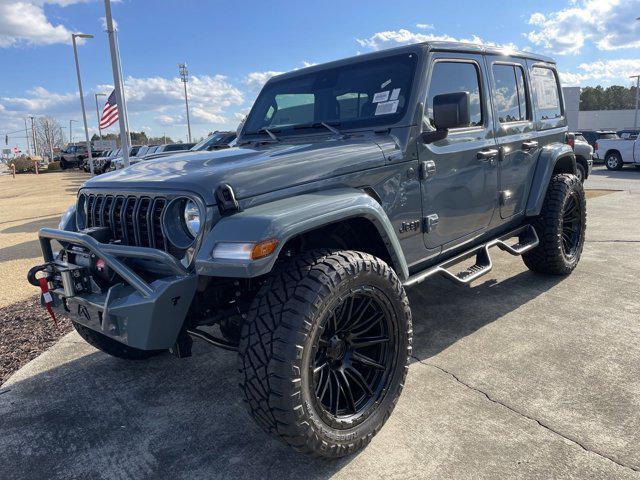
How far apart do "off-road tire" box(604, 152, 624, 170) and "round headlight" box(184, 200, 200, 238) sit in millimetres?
19554

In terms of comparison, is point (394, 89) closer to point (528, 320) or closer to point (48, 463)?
point (528, 320)

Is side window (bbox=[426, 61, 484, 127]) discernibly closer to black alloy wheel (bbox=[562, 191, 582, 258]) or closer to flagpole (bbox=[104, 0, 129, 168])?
black alloy wheel (bbox=[562, 191, 582, 258])

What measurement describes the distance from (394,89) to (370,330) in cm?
160

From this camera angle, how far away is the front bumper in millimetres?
2164

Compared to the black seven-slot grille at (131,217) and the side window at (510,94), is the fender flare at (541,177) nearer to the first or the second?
the side window at (510,94)

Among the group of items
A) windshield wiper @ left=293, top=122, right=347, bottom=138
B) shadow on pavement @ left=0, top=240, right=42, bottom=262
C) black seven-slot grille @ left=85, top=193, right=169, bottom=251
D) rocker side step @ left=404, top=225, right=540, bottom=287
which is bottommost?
shadow on pavement @ left=0, top=240, right=42, bottom=262

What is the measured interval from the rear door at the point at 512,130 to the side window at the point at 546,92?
8.2 inches

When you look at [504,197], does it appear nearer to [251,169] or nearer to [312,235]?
[312,235]

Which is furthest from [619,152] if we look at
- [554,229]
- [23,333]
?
[23,333]

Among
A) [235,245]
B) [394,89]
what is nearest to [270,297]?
[235,245]

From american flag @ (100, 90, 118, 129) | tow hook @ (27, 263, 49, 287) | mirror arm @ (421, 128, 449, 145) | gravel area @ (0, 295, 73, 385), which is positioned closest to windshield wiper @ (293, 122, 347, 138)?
mirror arm @ (421, 128, 449, 145)

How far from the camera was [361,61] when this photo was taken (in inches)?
137

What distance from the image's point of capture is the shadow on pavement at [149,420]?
2.46 meters

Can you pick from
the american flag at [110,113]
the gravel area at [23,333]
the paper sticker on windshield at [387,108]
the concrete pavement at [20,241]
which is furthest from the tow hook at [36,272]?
the american flag at [110,113]
